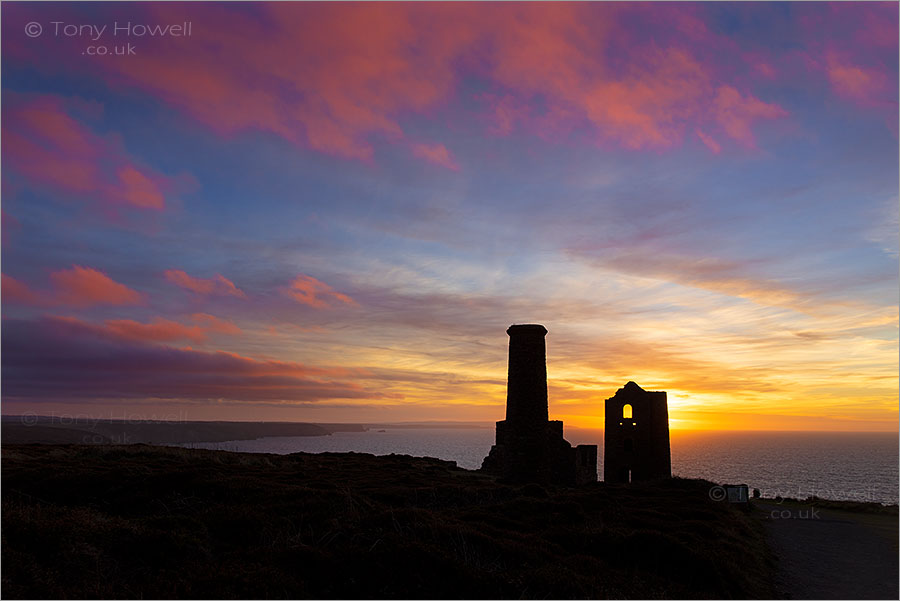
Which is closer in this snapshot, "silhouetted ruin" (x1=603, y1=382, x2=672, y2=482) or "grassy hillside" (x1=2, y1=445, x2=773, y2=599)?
"grassy hillside" (x1=2, y1=445, x2=773, y2=599)

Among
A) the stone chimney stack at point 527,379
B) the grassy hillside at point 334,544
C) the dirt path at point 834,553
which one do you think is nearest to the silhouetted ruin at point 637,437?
the dirt path at point 834,553

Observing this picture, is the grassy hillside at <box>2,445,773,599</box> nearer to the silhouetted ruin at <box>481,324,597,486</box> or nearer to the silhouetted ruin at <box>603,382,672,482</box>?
the silhouetted ruin at <box>481,324,597,486</box>

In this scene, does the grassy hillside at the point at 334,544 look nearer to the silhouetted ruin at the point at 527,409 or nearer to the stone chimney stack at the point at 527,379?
the silhouetted ruin at the point at 527,409

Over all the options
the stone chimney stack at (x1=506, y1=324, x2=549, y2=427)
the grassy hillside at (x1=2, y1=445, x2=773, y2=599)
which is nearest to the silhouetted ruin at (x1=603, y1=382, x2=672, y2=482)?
the stone chimney stack at (x1=506, y1=324, x2=549, y2=427)

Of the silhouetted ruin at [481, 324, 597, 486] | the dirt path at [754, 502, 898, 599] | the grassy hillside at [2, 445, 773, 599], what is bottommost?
the dirt path at [754, 502, 898, 599]

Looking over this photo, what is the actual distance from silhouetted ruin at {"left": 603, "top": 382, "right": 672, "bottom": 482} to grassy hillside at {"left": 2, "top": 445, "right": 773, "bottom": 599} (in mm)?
15596

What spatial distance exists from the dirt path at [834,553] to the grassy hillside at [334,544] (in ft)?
2.15

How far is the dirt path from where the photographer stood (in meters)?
11.5

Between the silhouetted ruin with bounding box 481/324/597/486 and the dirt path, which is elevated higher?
the silhouetted ruin with bounding box 481/324/597/486

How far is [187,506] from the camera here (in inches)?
545

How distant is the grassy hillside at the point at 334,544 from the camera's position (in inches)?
347

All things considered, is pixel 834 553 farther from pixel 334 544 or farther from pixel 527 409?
pixel 334 544

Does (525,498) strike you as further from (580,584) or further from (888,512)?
(888,512)

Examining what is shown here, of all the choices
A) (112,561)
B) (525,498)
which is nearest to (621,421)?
(525,498)
